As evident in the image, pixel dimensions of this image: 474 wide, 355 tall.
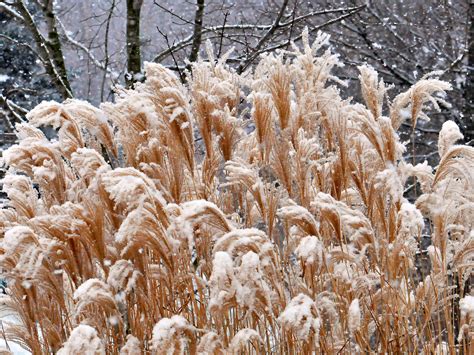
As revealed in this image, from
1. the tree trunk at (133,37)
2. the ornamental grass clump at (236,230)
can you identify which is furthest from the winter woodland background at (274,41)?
the ornamental grass clump at (236,230)

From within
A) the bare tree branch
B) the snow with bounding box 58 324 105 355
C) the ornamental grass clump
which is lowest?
the snow with bounding box 58 324 105 355

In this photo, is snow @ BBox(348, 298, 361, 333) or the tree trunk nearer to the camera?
snow @ BBox(348, 298, 361, 333)

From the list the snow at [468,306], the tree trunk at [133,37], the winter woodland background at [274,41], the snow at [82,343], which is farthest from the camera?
the winter woodland background at [274,41]

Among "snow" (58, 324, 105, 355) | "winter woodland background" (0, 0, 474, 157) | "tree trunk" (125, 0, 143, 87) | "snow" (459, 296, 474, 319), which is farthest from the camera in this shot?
"winter woodland background" (0, 0, 474, 157)

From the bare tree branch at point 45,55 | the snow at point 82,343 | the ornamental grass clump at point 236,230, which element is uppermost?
the bare tree branch at point 45,55

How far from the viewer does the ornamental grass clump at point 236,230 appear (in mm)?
1892

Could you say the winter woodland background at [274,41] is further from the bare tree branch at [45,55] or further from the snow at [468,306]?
the snow at [468,306]

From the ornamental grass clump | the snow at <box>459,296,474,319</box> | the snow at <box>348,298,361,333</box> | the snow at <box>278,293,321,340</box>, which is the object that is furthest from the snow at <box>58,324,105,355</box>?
the snow at <box>459,296,474,319</box>

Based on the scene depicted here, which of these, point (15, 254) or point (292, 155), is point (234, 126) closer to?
point (292, 155)

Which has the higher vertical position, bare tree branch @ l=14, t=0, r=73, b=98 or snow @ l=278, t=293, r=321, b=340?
bare tree branch @ l=14, t=0, r=73, b=98

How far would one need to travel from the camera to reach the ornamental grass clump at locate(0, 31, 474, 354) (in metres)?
1.89

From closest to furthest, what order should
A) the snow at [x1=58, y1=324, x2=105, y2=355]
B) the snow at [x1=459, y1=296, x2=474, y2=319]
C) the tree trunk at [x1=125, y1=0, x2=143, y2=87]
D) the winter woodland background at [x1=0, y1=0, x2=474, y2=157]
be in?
1. the snow at [x1=58, y1=324, x2=105, y2=355]
2. the snow at [x1=459, y1=296, x2=474, y2=319]
3. the tree trunk at [x1=125, y1=0, x2=143, y2=87]
4. the winter woodland background at [x1=0, y1=0, x2=474, y2=157]

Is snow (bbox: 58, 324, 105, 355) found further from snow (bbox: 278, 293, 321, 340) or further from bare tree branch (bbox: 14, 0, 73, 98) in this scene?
bare tree branch (bbox: 14, 0, 73, 98)

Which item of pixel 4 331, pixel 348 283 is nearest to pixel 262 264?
pixel 348 283
